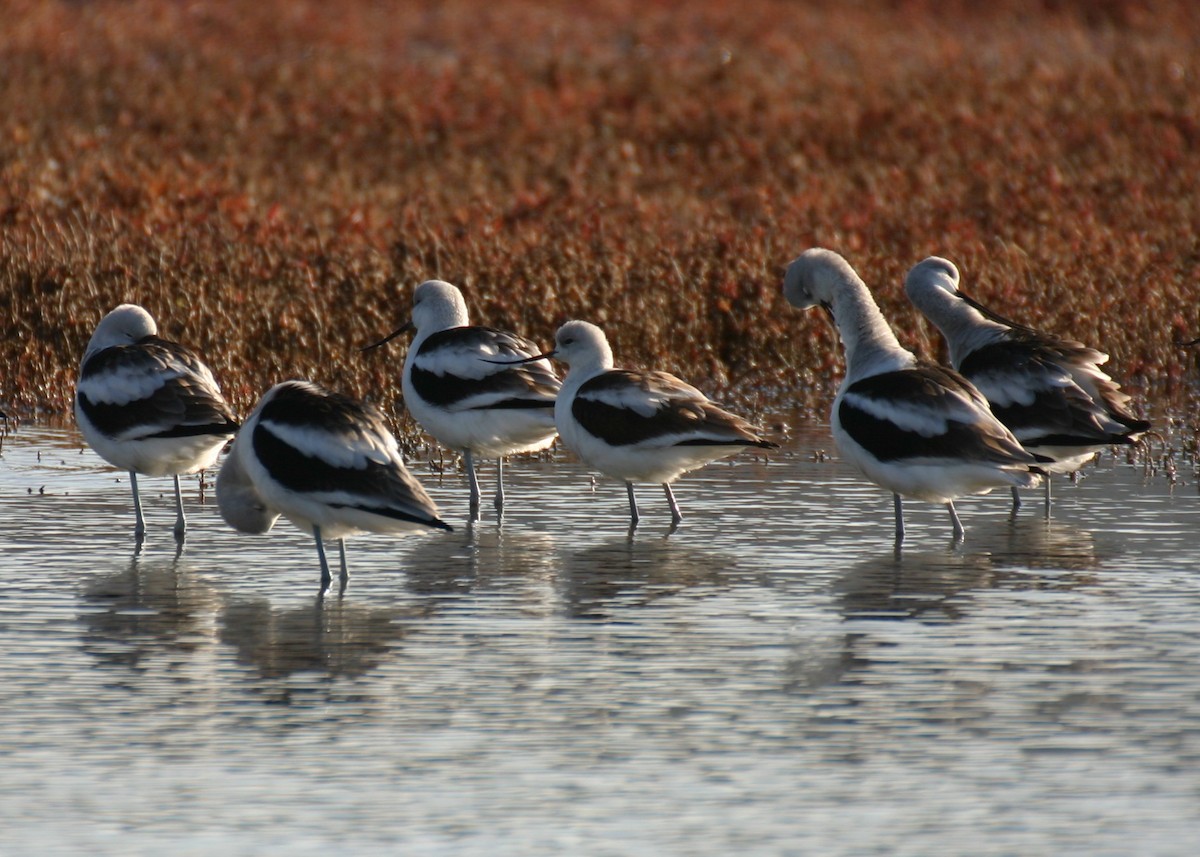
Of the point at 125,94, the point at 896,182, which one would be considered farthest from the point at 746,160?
the point at 125,94

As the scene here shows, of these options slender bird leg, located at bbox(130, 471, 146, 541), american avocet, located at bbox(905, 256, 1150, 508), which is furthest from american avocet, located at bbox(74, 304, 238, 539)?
american avocet, located at bbox(905, 256, 1150, 508)

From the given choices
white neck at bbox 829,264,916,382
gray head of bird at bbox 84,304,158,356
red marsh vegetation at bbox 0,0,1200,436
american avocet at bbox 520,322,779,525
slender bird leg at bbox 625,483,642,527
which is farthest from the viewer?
red marsh vegetation at bbox 0,0,1200,436

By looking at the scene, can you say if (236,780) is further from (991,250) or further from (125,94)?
(125,94)

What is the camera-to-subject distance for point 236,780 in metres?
5.88

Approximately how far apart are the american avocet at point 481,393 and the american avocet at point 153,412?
4.53ft

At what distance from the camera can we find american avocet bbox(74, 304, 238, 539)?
1001cm

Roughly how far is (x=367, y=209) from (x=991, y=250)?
649 centimetres

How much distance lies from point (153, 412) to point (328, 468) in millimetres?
1742

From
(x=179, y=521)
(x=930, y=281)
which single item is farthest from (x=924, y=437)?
(x=179, y=521)

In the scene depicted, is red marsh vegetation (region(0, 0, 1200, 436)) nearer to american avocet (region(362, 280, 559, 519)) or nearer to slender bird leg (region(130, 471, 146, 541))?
american avocet (region(362, 280, 559, 519))

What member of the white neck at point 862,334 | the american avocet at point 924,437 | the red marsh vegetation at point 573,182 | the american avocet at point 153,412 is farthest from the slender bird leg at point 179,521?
the red marsh vegetation at point 573,182

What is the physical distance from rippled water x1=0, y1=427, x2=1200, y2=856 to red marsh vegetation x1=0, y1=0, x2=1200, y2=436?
17.0 feet

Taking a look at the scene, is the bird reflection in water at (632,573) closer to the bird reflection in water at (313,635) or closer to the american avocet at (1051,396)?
the bird reflection in water at (313,635)

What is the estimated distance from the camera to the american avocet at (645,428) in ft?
33.7
